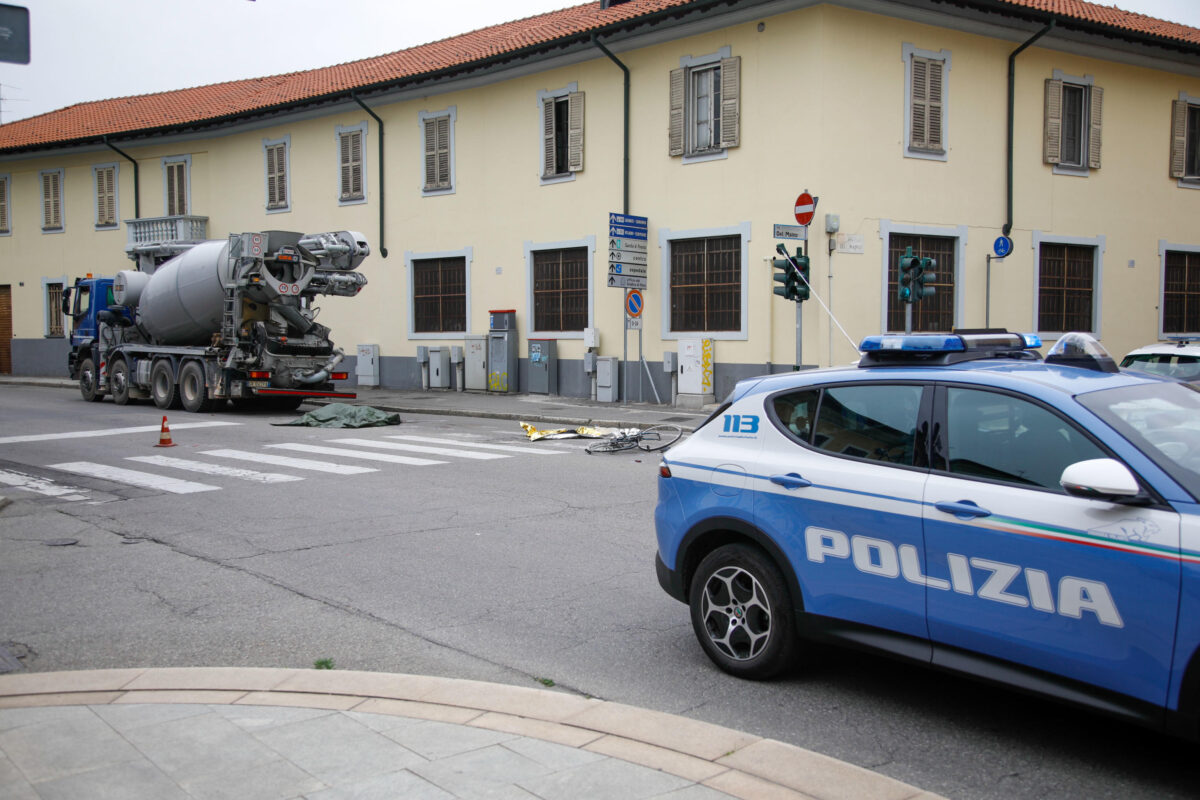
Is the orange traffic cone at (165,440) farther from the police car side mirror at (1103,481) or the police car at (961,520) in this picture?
the police car side mirror at (1103,481)

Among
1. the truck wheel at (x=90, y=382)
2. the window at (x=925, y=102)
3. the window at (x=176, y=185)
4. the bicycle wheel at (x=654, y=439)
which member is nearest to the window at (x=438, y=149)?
the truck wheel at (x=90, y=382)

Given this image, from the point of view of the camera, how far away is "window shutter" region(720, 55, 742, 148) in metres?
20.2

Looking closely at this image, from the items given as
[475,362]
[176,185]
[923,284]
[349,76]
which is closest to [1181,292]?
[923,284]

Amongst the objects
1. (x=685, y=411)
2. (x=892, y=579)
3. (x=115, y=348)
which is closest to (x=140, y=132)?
(x=115, y=348)

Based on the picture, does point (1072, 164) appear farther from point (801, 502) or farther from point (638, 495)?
point (801, 502)

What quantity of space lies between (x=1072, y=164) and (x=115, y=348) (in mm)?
22176

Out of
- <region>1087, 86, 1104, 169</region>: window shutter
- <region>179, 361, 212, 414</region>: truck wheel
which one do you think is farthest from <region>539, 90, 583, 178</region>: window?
<region>1087, 86, 1104, 169</region>: window shutter

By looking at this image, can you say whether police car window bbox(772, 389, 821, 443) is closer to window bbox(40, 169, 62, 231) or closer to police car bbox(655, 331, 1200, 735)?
police car bbox(655, 331, 1200, 735)

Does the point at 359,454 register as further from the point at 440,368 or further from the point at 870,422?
the point at 440,368

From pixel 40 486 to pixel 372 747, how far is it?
30.3 feet

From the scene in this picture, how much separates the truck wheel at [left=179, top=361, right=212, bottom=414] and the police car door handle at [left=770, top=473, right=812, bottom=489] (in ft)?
60.0

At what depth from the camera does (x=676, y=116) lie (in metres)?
21.2

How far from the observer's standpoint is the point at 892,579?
14.1 feet

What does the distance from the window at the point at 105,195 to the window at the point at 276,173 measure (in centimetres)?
787
